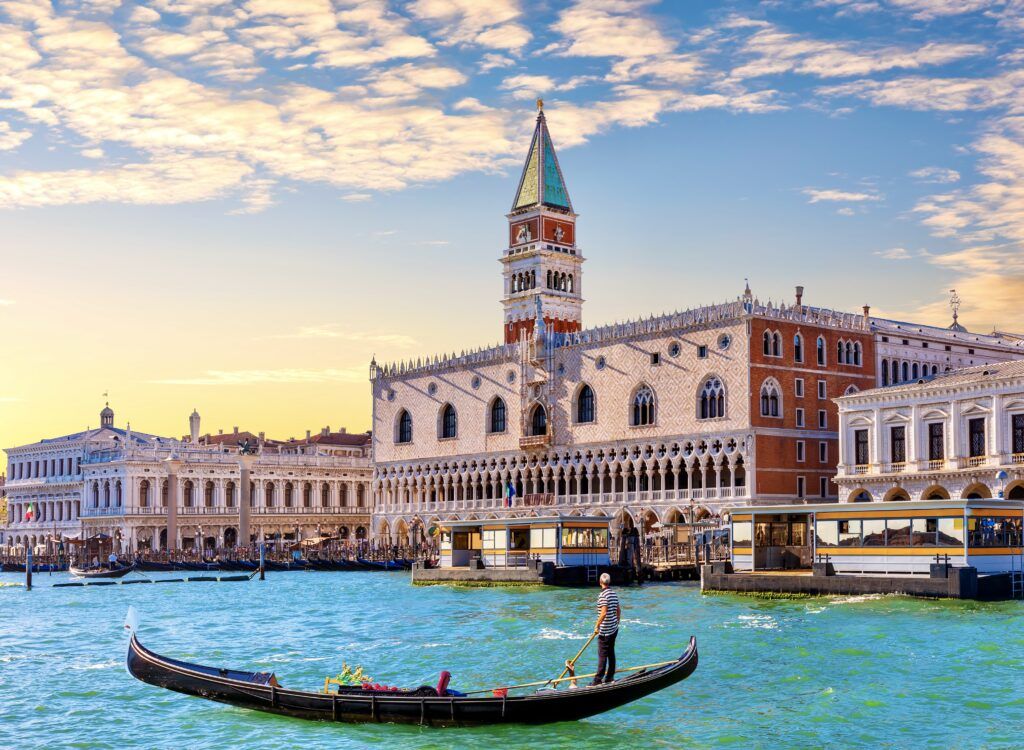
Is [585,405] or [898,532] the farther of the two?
[585,405]

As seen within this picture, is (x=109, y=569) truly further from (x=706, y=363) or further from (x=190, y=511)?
(x=706, y=363)

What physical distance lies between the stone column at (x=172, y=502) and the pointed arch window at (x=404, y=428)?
1404 centimetres

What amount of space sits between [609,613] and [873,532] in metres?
18.8

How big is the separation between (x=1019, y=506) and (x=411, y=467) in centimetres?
4504

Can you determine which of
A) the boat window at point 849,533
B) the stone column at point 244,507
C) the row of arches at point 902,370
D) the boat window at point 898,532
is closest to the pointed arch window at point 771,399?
the row of arches at point 902,370

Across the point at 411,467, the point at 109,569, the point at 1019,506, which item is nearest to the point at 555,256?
the point at 411,467

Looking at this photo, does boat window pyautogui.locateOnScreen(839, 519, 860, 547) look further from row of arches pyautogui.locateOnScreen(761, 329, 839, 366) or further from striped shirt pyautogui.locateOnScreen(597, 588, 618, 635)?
row of arches pyautogui.locateOnScreen(761, 329, 839, 366)

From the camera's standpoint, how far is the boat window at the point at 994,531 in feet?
113

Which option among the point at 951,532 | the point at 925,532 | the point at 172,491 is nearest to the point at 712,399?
the point at 925,532

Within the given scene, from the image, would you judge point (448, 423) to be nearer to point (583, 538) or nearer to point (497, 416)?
point (497, 416)

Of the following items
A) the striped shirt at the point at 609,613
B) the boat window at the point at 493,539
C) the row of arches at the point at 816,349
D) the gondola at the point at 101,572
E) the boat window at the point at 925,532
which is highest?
the row of arches at the point at 816,349

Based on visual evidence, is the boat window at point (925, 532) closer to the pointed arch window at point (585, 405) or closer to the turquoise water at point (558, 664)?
the turquoise water at point (558, 664)

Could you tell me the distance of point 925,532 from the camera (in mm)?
34844

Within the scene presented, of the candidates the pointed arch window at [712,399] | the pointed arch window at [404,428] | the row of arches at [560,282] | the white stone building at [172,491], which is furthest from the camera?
the row of arches at [560,282]
